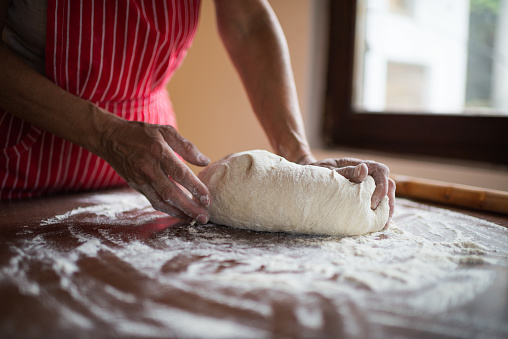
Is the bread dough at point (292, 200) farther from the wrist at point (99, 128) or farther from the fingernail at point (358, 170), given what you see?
the wrist at point (99, 128)

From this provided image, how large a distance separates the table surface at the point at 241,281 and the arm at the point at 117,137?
0.08 meters

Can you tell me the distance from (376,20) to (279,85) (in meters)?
1.34

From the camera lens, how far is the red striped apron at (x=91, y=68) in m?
1.11

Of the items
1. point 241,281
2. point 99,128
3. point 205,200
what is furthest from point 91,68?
point 241,281

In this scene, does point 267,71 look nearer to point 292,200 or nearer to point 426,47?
point 292,200

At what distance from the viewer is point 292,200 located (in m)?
0.90

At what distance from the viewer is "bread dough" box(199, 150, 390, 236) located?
2.95ft

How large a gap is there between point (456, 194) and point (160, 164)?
895mm

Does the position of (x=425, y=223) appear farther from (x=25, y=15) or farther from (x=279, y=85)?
(x=25, y=15)

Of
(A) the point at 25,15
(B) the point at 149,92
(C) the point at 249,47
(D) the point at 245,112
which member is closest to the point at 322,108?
(D) the point at 245,112

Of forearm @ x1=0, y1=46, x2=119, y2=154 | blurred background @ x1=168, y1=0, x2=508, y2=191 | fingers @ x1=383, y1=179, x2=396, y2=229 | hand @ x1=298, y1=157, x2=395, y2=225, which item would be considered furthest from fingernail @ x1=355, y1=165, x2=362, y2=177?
blurred background @ x1=168, y1=0, x2=508, y2=191

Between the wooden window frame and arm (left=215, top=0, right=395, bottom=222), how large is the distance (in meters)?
1.03

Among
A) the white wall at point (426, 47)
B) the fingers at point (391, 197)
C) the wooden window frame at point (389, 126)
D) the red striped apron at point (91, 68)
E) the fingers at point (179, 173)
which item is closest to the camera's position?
the fingers at point (179, 173)

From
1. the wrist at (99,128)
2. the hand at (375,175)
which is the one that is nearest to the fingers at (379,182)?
the hand at (375,175)
